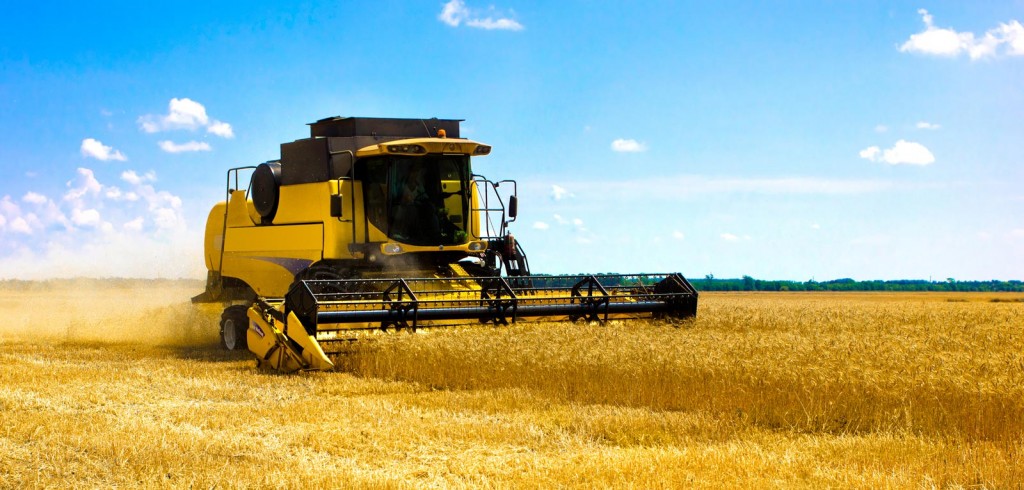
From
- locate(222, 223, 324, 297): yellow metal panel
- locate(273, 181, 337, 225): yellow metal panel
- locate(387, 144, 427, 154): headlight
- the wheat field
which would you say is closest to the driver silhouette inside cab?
locate(387, 144, 427, 154): headlight

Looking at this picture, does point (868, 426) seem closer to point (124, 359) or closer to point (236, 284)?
point (124, 359)

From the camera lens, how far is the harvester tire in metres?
11.8

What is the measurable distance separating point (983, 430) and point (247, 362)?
294 inches

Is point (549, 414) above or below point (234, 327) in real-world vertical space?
below

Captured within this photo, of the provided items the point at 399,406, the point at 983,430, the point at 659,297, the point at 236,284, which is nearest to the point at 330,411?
the point at 399,406

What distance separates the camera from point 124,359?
11.4 m

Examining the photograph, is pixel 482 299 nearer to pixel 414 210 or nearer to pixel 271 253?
pixel 414 210

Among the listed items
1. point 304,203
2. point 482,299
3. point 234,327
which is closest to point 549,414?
point 482,299

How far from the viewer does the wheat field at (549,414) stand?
5379mm

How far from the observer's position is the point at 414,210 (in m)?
11.9

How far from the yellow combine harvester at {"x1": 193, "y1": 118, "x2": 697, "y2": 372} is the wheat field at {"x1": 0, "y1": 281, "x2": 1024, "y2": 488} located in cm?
86

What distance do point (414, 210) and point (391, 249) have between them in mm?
647

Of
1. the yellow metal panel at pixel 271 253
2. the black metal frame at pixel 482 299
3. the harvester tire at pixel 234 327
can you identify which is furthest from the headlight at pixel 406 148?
the harvester tire at pixel 234 327

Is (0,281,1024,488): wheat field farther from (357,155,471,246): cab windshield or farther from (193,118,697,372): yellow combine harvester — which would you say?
(357,155,471,246): cab windshield
